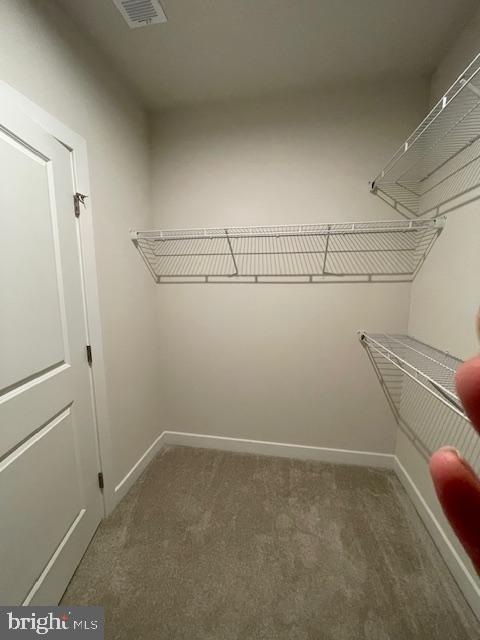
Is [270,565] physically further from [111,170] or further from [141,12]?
[141,12]

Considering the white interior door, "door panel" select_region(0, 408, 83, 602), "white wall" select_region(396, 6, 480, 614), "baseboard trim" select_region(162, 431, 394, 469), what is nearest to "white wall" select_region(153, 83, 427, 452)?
"baseboard trim" select_region(162, 431, 394, 469)

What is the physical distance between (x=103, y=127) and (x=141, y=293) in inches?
35.6

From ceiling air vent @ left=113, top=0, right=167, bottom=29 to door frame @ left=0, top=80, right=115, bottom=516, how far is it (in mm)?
522

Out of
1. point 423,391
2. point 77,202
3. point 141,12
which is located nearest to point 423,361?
point 423,391

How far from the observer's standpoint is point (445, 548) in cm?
123

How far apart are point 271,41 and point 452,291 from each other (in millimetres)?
1469

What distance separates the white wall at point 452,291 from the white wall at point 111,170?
5.59ft

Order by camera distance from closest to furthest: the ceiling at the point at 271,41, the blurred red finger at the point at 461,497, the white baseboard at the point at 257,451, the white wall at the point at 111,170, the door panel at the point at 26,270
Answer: the blurred red finger at the point at 461,497, the door panel at the point at 26,270, the white wall at the point at 111,170, the ceiling at the point at 271,41, the white baseboard at the point at 257,451

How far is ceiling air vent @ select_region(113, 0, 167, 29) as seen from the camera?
1.05 meters

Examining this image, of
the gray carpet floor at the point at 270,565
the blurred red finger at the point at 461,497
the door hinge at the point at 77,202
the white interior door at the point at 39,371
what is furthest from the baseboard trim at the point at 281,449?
the door hinge at the point at 77,202

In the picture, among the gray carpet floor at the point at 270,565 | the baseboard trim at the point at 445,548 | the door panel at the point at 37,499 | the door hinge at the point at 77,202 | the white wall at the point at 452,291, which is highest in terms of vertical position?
the door hinge at the point at 77,202

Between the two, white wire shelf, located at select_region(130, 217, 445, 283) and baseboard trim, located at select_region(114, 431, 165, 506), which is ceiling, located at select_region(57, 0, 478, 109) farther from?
baseboard trim, located at select_region(114, 431, 165, 506)

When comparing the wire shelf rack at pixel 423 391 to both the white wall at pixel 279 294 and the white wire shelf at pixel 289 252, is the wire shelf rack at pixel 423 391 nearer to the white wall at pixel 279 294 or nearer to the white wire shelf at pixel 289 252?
A: the white wall at pixel 279 294

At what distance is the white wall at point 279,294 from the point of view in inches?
61.8
